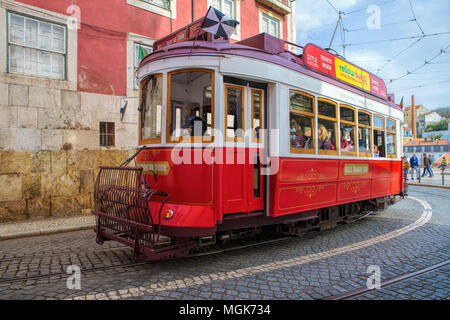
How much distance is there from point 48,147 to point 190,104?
226 inches

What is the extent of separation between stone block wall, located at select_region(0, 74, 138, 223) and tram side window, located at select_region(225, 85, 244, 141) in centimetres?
595

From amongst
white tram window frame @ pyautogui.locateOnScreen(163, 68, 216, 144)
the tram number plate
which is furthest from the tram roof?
the tram number plate

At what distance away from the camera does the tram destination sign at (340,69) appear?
19.5 ft

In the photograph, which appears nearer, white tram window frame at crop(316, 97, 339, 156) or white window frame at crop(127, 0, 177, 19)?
white tram window frame at crop(316, 97, 339, 156)

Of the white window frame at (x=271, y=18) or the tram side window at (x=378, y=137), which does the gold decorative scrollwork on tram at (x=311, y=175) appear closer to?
the tram side window at (x=378, y=137)

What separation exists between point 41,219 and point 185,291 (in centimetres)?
616

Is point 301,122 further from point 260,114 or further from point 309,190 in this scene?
point 309,190

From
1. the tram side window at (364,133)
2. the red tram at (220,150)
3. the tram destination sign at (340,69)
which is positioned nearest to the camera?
the red tram at (220,150)

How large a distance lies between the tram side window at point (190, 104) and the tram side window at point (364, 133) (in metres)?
4.23

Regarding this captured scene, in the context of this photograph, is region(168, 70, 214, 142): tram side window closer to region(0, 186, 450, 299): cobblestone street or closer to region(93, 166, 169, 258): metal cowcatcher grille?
region(93, 166, 169, 258): metal cowcatcher grille

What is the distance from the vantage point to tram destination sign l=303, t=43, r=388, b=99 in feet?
19.5

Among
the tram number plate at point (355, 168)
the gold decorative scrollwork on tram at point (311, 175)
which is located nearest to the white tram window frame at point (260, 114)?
the gold decorative scrollwork on tram at point (311, 175)

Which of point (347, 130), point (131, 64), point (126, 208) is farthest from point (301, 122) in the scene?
point (131, 64)

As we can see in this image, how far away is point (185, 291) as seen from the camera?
3568 millimetres
